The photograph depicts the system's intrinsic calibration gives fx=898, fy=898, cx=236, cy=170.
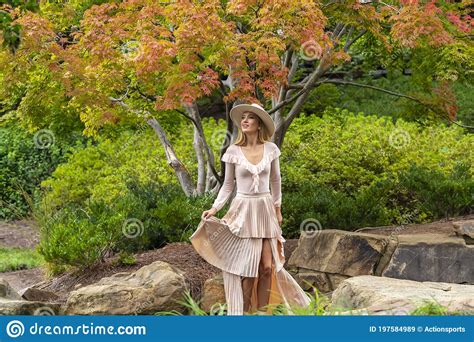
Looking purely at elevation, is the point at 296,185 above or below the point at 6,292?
below

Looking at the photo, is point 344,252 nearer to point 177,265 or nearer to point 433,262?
point 433,262

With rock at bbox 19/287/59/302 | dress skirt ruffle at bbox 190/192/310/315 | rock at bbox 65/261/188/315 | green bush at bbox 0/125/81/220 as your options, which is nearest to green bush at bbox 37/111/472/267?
rock at bbox 19/287/59/302

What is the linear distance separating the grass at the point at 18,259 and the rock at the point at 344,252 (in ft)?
17.2

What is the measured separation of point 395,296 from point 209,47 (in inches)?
171

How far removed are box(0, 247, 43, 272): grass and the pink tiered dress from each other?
20.5 ft

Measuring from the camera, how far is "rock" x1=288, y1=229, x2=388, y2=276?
371 inches

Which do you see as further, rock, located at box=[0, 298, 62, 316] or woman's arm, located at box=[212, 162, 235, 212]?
woman's arm, located at box=[212, 162, 235, 212]

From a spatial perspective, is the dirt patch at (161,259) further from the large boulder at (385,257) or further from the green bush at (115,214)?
the large boulder at (385,257)

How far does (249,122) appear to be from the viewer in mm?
7688

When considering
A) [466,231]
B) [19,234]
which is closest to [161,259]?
[466,231]

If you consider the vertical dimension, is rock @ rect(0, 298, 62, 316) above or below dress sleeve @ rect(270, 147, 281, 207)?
below

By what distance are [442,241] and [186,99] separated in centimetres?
309

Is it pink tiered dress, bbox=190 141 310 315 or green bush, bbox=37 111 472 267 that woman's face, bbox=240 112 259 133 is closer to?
pink tiered dress, bbox=190 141 310 315

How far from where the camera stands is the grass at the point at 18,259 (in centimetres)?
1358
